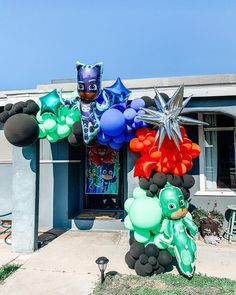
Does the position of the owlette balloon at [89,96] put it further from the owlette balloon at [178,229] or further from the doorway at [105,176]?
the doorway at [105,176]

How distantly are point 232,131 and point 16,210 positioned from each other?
6.09m

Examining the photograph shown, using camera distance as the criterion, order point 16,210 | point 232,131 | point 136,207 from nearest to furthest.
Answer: point 136,207, point 16,210, point 232,131

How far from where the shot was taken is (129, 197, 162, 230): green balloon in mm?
4652

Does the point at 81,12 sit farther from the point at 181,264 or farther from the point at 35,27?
the point at 181,264

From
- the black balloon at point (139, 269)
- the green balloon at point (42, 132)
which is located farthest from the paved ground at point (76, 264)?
the green balloon at point (42, 132)

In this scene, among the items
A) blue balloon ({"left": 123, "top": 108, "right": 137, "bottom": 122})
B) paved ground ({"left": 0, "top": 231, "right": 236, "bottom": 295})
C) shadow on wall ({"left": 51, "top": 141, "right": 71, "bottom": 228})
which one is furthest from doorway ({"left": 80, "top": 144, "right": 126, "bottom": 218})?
blue balloon ({"left": 123, "top": 108, "right": 137, "bottom": 122})

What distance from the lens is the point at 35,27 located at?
761cm

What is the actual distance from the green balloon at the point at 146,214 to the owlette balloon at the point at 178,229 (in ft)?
0.43

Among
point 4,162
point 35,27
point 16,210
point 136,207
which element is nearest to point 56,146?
point 4,162

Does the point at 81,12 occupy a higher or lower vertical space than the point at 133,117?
higher

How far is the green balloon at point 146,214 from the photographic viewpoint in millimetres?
4652

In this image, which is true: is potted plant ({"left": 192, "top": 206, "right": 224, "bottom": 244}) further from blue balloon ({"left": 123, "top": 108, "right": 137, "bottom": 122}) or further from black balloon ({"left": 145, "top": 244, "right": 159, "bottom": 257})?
blue balloon ({"left": 123, "top": 108, "right": 137, "bottom": 122})

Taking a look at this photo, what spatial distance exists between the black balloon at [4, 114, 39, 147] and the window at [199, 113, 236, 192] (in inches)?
184

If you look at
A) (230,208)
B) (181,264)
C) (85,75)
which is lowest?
(181,264)
